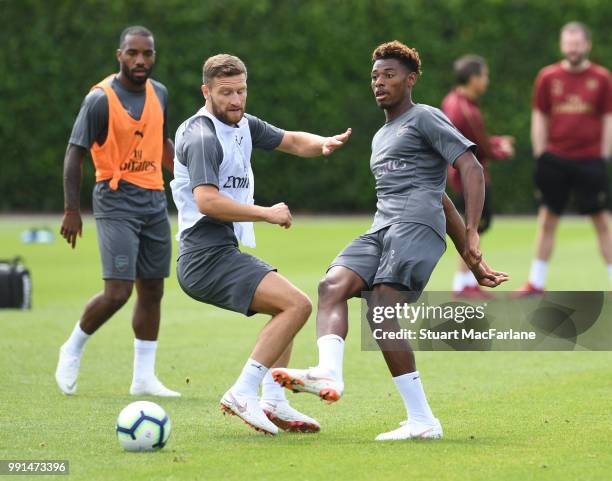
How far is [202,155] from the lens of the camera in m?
6.72

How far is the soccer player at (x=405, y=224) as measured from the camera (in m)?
6.62

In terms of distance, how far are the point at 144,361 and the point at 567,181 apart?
6.67 metres

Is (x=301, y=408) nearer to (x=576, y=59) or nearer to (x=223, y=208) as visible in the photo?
(x=223, y=208)

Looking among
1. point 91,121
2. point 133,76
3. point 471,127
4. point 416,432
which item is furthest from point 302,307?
point 471,127

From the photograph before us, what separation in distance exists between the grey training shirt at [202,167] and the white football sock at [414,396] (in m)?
1.23

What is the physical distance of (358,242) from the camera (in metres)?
6.91

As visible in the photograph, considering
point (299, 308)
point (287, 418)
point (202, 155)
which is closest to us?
point (202, 155)

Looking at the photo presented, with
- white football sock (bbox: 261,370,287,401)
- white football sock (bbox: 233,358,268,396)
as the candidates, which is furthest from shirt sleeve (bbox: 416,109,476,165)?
white football sock (bbox: 261,370,287,401)

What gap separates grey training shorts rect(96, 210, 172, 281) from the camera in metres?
8.49

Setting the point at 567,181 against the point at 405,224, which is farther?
the point at 567,181

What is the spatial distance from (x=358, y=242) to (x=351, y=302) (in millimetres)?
7417

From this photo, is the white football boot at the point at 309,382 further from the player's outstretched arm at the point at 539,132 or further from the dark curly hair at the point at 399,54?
the player's outstretched arm at the point at 539,132

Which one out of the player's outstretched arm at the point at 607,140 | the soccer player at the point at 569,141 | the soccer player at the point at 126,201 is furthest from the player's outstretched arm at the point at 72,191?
the player's outstretched arm at the point at 607,140

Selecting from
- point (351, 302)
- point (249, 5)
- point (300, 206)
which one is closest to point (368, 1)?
point (249, 5)
